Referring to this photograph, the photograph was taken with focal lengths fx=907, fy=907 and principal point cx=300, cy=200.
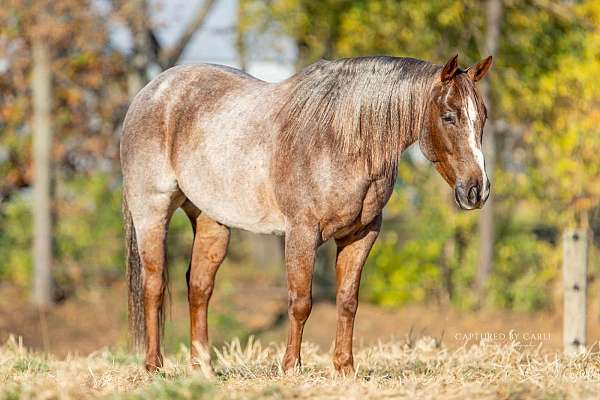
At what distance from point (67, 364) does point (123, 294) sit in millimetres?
6505

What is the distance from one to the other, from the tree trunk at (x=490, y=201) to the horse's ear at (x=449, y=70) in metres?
6.27

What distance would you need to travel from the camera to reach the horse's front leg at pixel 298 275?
4578 millimetres

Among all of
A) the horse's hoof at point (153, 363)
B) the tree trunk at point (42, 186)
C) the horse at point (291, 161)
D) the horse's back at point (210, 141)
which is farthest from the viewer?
the tree trunk at point (42, 186)

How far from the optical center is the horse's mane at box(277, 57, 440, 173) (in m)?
4.55

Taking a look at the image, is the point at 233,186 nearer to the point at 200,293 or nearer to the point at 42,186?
the point at 200,293

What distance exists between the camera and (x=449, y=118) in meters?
4.41

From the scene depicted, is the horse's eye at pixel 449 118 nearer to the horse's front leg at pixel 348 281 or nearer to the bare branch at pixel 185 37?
the horse's front leg at pixel 348 281

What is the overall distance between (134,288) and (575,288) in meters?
3.19

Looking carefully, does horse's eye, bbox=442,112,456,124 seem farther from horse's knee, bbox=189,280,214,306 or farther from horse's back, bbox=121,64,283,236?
horse's knee, bbox=189,280,214,306

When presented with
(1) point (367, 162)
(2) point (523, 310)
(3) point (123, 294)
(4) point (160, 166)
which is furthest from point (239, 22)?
(1) point (367, 162)

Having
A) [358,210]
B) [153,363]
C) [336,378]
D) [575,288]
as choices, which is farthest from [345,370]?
[575,288]

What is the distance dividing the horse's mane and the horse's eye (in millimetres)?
136

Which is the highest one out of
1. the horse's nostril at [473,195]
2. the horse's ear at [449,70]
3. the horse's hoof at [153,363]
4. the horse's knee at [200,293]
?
the horse's ear at [449,70]

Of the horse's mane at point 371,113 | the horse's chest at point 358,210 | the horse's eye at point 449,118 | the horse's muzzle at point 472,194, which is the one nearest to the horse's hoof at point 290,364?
the horse's chest at point 358,210
